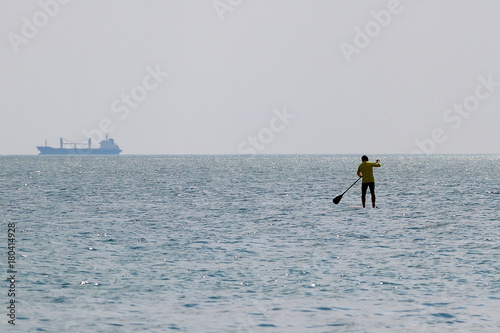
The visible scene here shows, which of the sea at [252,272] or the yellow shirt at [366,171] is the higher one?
→ the yellow shirt at [366,171]

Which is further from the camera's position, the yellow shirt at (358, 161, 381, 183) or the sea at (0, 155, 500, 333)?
the yellow shirt at (358, 161, 381, 183)

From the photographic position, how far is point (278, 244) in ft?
73.7

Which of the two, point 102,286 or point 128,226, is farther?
point 128,226

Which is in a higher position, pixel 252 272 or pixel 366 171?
pixel 366 171

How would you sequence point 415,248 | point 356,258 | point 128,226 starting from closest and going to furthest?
point 356,258 < point 415,248 < point 128,226

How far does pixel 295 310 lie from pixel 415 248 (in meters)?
8.33

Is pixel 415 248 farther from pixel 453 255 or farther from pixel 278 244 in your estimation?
pixel 278 244

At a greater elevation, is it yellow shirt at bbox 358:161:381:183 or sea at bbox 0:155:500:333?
yellow shirt at bbox 358:161:381:183

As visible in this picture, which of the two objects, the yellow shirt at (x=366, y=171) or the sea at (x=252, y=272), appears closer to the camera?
the sea at (x=252, y=272)

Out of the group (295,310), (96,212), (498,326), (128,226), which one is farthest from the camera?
(96,212)

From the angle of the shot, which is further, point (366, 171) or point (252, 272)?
point (366, 171)

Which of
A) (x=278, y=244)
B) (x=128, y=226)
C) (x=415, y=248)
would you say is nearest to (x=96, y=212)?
(x=128, y=226)

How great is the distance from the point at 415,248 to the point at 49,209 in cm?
2176

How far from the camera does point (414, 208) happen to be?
36.8 metres
